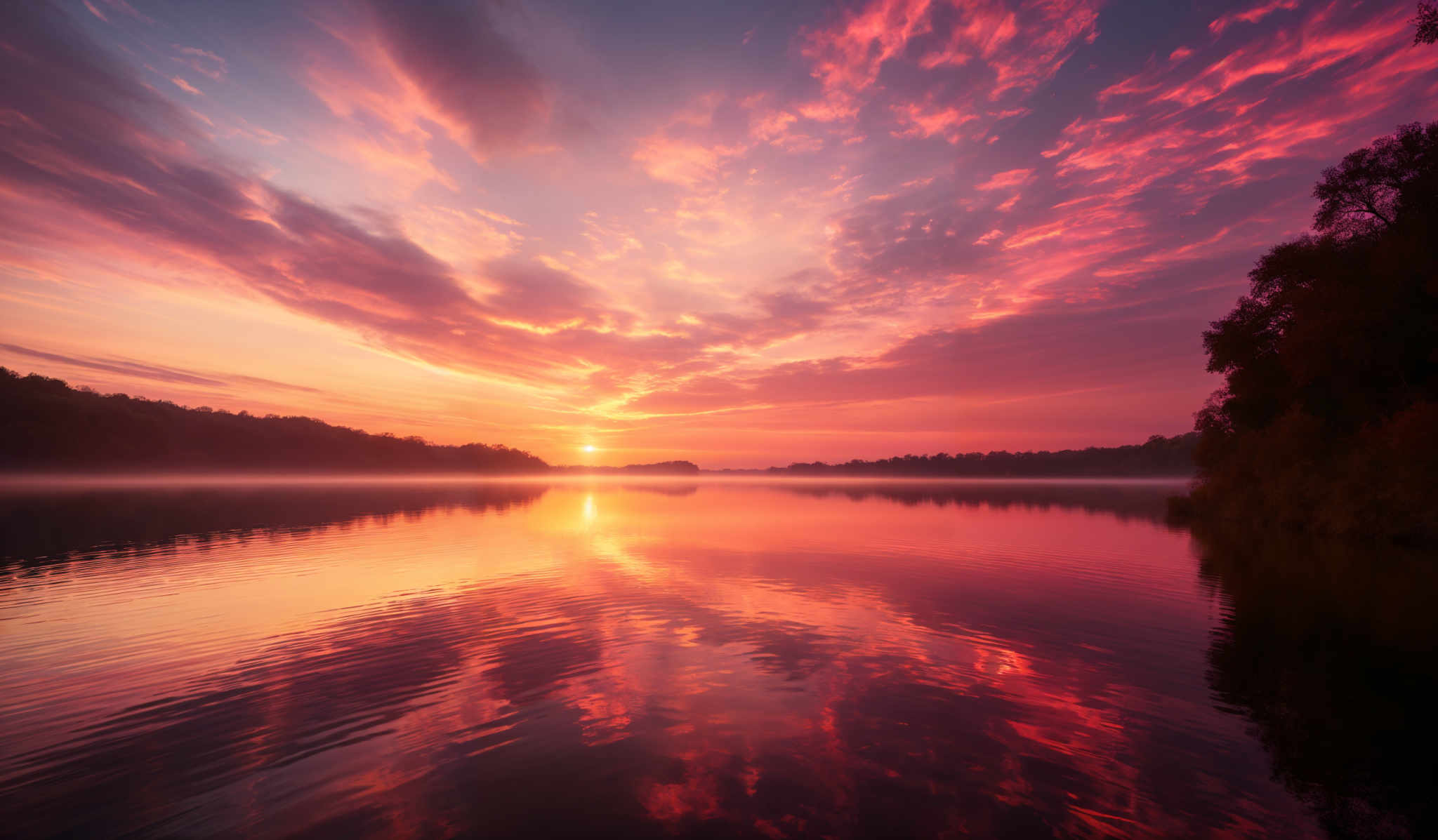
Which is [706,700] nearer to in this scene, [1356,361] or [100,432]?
[1356,361]

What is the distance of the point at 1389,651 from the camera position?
53.9 ft

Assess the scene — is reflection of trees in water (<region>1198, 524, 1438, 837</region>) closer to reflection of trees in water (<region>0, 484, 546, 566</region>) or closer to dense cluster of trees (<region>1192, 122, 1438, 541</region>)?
dense cluster of trees (<region>1192, 122, 1438, 541</region>)

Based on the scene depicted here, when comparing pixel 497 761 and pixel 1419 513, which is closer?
pixel 497 761

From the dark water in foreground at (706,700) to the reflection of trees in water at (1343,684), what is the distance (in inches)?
3.5

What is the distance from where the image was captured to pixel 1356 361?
35844mm

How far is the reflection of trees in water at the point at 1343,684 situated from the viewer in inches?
358

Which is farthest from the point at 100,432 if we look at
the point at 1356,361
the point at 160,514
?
the point at 1356,361

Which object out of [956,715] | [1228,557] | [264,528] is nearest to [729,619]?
[956,715]

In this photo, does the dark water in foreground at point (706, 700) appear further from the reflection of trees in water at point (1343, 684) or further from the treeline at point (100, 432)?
the treeline at point (100, 432)

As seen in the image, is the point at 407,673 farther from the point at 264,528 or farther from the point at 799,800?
the point at 264,528

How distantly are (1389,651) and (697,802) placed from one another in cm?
2279

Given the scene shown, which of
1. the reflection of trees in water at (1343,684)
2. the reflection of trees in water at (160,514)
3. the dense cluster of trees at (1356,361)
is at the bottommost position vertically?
the reflection of trees in water at (1343,684)

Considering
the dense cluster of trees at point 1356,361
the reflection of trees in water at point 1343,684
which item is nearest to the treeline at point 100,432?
the reflection of trees in water at point 1343,684

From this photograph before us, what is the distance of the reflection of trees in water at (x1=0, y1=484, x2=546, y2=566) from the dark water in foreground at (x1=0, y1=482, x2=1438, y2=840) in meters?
6.30
